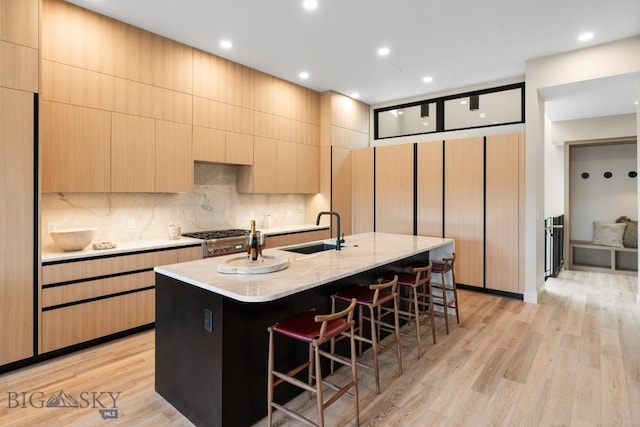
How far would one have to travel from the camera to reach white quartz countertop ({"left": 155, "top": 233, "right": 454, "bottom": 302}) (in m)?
2.04

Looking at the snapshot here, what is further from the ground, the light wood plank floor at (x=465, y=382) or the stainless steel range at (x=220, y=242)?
the stainless steel range at (x=220, y=242)

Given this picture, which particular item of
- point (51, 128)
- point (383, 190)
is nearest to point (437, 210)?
point (383, 190)

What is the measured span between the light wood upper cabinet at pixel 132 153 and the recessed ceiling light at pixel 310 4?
2.09m

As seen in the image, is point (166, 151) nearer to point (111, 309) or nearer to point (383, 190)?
point (111, 309)

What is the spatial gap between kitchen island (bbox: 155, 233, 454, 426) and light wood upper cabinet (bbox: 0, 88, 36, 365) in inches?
51.1

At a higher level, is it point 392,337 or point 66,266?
point 66,266

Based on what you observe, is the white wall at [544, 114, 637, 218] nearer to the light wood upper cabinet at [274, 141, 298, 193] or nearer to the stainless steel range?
the light wood upper cabinet at [274, 141, 298, 193]

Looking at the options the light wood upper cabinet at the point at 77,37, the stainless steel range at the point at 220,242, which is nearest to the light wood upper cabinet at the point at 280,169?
the stainless steel range at the point at 220,242

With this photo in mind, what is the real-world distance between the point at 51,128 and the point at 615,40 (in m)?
6.10

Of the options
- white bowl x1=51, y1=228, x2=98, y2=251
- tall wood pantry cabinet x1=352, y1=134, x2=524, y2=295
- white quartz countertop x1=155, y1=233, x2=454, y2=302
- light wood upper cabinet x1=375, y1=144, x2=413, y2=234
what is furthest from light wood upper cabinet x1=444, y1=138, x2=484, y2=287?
white bowl x1=51, y1=228, x2=98, y2=251

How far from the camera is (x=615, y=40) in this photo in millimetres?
4109

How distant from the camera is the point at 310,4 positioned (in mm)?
3410

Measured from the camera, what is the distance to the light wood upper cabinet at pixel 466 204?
17.2 feet

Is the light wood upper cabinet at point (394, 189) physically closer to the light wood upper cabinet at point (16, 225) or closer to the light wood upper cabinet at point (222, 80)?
the light wood upper cabinet at point (222, 80)
